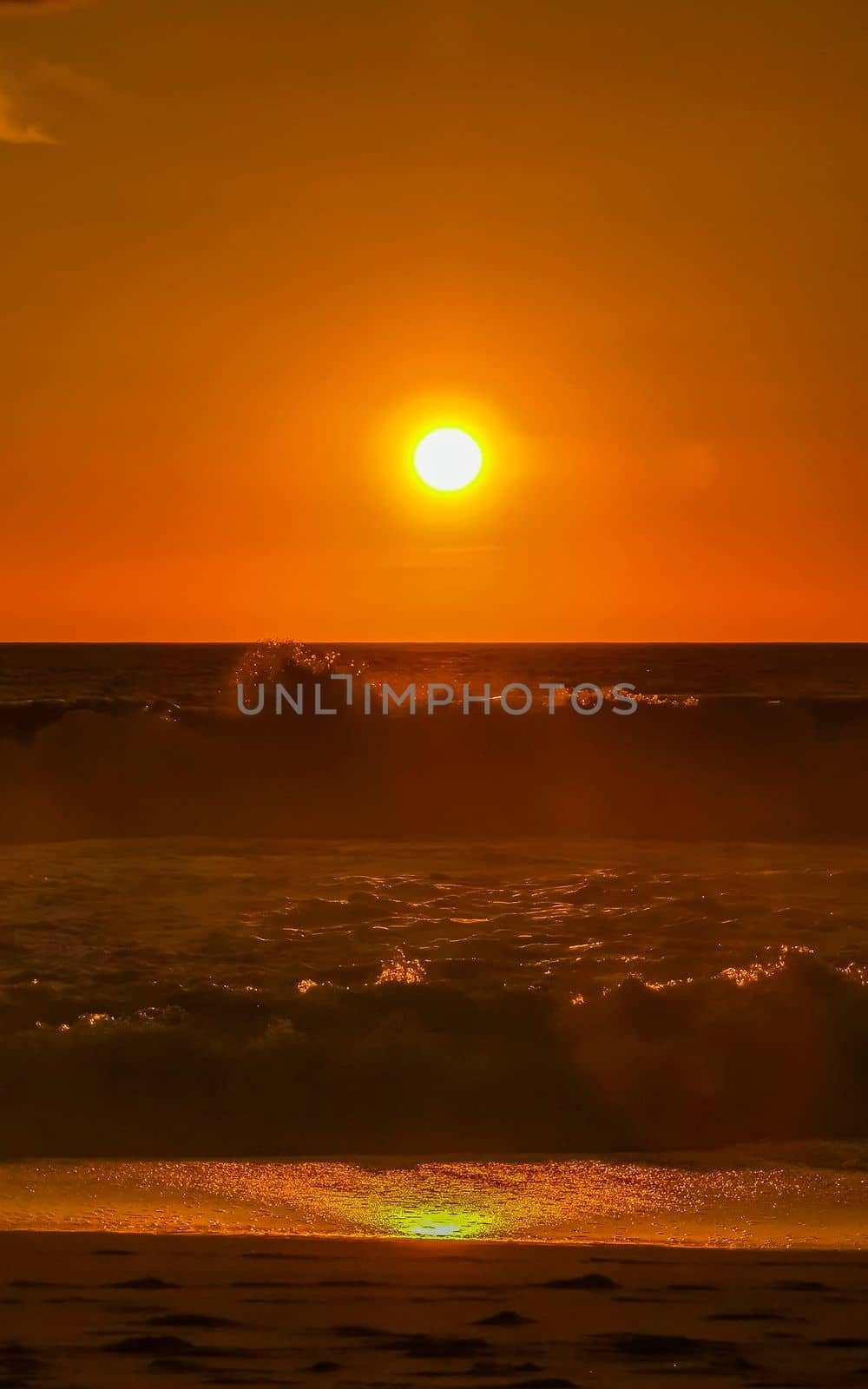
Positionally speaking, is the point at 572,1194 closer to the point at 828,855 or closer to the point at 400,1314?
the point at 400,1314

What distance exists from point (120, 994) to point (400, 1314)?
4197 mm

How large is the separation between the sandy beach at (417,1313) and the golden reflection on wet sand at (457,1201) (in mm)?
200

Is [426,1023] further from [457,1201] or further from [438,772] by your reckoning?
[438,772]

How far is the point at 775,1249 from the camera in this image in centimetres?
398

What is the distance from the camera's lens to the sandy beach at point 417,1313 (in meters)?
3.05

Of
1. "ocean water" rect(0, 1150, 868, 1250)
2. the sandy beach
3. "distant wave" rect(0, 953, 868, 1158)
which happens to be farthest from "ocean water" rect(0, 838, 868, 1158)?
the sandy beach

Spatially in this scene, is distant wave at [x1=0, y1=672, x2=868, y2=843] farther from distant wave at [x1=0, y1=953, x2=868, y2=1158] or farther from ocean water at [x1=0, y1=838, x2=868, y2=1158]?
distant wave at [x1=0, y1=953, x2=868, y2=1158]

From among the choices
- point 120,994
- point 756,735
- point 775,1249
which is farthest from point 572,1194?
point 756,735

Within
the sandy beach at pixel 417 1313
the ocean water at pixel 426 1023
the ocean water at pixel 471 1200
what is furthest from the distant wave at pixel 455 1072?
the sandy beach at pixel 417 1313

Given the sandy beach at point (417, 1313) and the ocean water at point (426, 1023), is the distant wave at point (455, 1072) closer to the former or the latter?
the ocean water at point (426, 1023)

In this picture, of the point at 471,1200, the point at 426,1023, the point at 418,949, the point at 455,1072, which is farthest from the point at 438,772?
the point at 471,1200

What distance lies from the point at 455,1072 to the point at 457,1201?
5.60ft

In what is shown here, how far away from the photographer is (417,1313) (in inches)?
133

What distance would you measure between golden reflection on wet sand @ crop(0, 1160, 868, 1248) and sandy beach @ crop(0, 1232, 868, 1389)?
0.20 m
